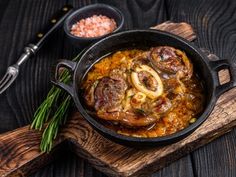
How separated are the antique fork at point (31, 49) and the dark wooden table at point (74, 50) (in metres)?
0.08

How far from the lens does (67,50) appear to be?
389cm

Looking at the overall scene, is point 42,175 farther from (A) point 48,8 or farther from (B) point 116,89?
(A) point 48,8

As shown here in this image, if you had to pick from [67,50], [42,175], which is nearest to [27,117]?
[42,175]

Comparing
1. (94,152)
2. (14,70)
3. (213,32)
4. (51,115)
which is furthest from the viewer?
(213,32)

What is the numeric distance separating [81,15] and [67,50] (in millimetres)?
282

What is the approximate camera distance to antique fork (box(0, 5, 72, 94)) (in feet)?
11.7

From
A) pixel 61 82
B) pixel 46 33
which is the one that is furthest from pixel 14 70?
pixel 61 82

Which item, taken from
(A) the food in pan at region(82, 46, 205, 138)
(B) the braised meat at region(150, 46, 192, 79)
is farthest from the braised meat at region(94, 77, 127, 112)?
(B) the braised meat at region(150, 46, 192, 79)

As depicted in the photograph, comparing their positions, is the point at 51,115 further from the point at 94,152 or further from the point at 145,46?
the point at 145,46

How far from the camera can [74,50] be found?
3871mm

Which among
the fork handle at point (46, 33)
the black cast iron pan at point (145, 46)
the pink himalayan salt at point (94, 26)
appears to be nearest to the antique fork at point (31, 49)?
the fork handle at point (46, 33)

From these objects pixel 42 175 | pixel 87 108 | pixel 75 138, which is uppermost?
pixel 87 108

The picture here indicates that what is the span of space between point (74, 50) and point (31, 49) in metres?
0.33

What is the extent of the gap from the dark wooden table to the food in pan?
361mm
